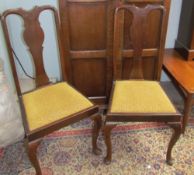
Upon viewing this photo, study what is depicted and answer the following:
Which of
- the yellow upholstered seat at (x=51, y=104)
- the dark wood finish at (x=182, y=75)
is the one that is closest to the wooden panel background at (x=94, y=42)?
the dark wood finish at (x=182, y=75)

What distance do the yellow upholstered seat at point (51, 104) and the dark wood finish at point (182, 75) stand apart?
735mm

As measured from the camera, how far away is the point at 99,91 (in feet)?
6.70

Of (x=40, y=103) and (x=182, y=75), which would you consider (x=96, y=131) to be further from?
(x=182, y=75)

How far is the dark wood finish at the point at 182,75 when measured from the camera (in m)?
1.69

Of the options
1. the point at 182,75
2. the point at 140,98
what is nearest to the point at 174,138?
the point at 140,98

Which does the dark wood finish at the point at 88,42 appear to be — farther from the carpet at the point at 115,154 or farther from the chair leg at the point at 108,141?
the chair leg at the point at 108,141

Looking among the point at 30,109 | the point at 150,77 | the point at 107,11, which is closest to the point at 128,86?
the point at 150,77

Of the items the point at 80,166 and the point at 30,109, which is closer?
the point at 30,109

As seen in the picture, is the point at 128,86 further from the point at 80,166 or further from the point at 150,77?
the point at 80,166

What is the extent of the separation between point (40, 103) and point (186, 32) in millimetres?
1415

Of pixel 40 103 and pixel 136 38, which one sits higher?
pixel 136 38

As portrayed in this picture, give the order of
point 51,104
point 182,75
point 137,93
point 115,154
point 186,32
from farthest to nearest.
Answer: point 186,32 < point 182,75 < point 115,154 < point 137,93 < point 51,104

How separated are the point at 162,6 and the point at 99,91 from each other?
34.0 inches

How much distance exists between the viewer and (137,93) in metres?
1.56
